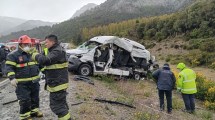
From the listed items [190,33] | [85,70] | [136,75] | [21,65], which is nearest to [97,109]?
[21,65]

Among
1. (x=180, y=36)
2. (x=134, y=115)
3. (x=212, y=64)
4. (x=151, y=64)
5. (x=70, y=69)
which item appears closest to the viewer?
(x=134, y=115)

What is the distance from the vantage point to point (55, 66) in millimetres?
5539

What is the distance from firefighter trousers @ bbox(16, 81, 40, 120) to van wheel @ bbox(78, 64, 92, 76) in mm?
7258

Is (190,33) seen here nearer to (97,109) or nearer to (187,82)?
(187,82)

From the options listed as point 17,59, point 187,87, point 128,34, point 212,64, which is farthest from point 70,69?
point 128,34

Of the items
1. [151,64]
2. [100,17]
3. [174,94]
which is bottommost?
[174,94]

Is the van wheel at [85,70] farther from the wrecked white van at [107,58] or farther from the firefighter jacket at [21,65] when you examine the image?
the firefighter jacket at [21,65]

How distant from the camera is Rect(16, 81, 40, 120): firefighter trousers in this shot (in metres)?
6.37

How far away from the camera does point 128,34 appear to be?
5631 cm

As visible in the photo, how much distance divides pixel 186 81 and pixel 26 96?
563 cm

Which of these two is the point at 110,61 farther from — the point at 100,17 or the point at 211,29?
the point at 100,17

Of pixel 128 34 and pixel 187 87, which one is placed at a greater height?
pixel 128 34

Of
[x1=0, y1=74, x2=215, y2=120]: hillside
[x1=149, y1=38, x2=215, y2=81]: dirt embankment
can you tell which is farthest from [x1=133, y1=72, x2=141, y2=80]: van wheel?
[x1=149, y1=38, x2=215, y2=81]: dirt embankment

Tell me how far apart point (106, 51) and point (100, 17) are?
119m
